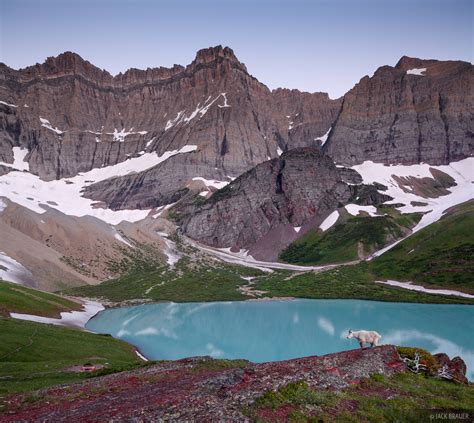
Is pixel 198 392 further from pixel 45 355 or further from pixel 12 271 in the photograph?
pixel 12 271

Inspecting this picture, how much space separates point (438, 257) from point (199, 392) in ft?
495

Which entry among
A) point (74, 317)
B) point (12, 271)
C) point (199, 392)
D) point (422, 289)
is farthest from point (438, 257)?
point (199, 392)

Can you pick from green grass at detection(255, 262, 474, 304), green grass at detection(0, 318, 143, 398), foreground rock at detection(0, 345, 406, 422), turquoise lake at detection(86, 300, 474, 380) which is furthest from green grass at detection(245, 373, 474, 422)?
green grass at detection(255, 262, 474, 304)

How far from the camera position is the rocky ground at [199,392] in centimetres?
1703

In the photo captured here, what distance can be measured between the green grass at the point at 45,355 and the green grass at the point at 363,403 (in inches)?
679

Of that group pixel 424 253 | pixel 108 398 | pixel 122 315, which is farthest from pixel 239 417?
pixel 424 253

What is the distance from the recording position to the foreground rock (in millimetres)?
17094

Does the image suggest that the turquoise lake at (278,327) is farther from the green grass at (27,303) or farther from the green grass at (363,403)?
the green grass at (363,403)

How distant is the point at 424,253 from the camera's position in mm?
159375

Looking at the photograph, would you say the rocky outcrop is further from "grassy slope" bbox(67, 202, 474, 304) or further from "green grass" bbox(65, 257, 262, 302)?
"green grass" bbox(65, 257, 262, 302)

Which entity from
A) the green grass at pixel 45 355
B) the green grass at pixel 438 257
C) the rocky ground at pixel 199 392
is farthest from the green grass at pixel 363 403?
the green grass at pixel 438 257

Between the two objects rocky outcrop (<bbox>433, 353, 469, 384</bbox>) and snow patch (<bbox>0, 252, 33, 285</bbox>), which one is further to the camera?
snow patch (<bbox>0, 252, 33, 285</bbox>)

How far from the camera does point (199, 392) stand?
745 inches

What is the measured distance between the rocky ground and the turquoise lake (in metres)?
35.7
